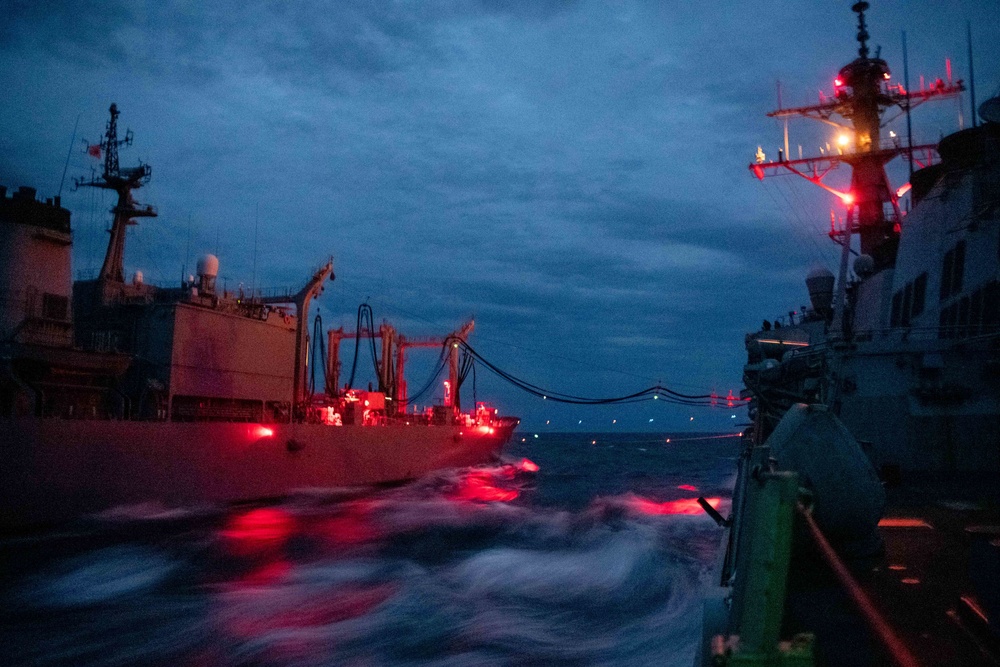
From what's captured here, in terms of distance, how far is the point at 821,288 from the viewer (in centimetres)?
2381

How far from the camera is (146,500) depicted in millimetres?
18875

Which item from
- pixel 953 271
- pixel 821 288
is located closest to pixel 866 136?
pixel 821 288

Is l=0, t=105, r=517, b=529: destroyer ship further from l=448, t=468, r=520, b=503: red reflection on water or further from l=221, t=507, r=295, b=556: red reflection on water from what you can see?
l=448, t=468, r=520, b=503: red reflection on water

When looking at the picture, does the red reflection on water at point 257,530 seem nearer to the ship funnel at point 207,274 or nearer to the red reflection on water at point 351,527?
the red reflection on water at point 351,527

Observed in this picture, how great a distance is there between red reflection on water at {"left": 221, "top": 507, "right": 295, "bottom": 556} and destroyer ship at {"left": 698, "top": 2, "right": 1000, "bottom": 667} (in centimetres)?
1206

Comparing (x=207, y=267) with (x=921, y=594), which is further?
(x=207, y=267)

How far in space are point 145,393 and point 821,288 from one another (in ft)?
78.3

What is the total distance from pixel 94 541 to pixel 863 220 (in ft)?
94.8

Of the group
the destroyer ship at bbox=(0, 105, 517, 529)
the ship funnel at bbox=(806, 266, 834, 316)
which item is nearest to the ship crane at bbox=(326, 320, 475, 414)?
the destroyer ship at bbox=(0, 105, 517, 529)

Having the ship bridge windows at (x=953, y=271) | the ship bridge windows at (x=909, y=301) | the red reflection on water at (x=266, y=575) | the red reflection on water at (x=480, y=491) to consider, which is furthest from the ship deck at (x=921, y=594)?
the red reflection on water at (x=480, y=491)

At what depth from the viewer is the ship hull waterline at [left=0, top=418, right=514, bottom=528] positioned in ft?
53.1

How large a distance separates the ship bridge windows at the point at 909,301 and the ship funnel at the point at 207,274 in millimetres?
22340

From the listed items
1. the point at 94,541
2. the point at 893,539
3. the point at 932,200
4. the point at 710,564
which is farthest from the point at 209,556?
the point at 932,200

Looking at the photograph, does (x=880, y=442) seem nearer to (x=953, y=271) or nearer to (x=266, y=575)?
(x=953, y=271)
